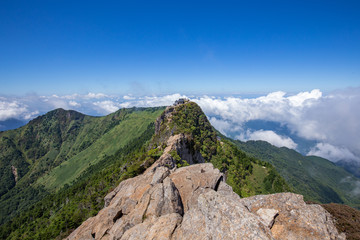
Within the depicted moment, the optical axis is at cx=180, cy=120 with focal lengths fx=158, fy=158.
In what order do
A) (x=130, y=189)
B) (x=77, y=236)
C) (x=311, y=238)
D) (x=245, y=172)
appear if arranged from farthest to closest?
(x=245, y=172), (x=130, y=189), (x=77, y=236), (x=311, y=238)

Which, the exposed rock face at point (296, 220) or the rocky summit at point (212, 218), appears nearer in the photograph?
the rocky summit at point (212, 218)

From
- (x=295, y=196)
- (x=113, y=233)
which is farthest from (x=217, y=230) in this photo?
(x=113, y=233)

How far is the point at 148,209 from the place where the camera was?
25.8 m

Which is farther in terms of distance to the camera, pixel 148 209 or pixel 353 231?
pixel 148 209

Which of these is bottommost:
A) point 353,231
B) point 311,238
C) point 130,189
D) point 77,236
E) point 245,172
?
point 245,172

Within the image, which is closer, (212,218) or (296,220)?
(296,220)

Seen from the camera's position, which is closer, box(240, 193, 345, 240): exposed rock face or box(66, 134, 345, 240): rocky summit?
box(66, 134, 345, 240): rocky summit

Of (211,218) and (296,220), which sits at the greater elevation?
(211,218)

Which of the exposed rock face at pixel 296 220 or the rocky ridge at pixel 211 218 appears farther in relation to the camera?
the exposed rock face at pixel 296 220

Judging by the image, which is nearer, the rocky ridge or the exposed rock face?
the rocky ridge

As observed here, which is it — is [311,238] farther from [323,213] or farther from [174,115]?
[174,115]

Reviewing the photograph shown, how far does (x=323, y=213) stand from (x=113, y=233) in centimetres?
2934

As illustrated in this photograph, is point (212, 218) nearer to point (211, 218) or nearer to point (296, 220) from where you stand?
point (211, 218)

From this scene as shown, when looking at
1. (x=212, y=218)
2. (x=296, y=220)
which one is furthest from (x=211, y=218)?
(x=296, y=220)
